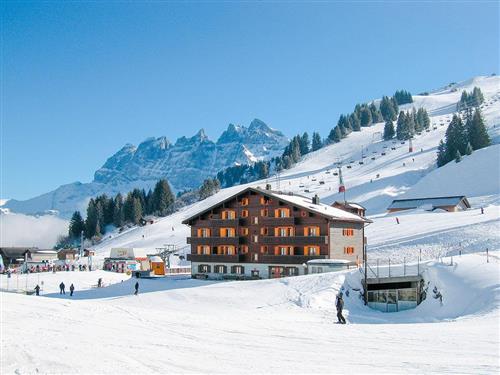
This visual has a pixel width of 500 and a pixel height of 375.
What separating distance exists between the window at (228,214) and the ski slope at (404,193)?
54.6 ft

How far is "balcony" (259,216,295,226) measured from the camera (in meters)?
59.0

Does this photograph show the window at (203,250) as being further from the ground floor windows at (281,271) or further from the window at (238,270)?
the ground floor windows at (281,271)

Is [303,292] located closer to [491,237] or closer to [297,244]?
[297,244]

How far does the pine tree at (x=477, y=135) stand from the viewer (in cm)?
12900

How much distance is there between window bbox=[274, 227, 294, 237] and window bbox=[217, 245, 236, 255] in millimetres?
5670

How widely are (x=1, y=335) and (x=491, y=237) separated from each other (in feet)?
163

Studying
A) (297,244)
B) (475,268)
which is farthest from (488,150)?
(475,268)

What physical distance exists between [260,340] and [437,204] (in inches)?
3191

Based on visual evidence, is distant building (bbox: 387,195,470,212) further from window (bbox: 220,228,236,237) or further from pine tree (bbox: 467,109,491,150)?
window (bbox: 220,228,236,237)

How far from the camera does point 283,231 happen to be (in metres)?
59.7

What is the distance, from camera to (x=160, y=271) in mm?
70188

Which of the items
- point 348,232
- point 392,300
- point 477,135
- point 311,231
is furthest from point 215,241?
point 477,135

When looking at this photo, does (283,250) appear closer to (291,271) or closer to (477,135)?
(291,271)

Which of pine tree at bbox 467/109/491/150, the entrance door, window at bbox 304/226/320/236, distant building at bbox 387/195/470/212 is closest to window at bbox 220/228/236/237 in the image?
window at bbox 304/226/320/236
